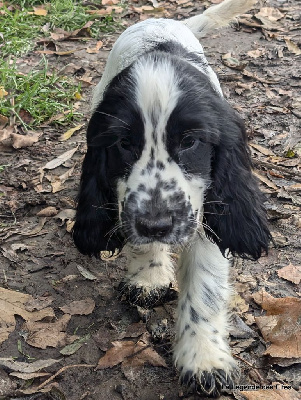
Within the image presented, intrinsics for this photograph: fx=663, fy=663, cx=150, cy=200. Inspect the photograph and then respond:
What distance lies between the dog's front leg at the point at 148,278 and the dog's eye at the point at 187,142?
3.23 feet

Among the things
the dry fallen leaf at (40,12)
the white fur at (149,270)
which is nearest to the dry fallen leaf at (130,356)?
the white fur at (149,270)

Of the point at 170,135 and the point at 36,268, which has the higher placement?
the point at 170,135

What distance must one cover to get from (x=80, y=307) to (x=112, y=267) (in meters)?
0.50

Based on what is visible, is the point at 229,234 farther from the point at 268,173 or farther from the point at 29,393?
the point at 268,173

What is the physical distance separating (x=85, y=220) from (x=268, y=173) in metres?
1.98

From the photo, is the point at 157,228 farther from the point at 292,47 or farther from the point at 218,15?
the point at 292,47

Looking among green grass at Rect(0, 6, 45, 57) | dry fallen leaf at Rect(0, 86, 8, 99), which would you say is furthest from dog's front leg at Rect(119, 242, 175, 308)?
green grass at Rect(0, 6, 45, 57)

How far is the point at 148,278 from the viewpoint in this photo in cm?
420

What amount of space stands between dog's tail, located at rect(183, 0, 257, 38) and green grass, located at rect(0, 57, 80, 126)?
146 centimetres

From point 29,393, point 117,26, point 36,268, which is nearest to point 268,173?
point 36,268

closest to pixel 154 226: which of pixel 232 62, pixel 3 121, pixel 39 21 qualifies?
pixel 3 121

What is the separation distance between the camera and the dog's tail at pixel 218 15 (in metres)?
5.41

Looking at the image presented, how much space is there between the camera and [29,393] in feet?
11.4

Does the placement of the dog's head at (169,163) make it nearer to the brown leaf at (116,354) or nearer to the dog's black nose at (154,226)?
the dog's black nose at (154,226)
